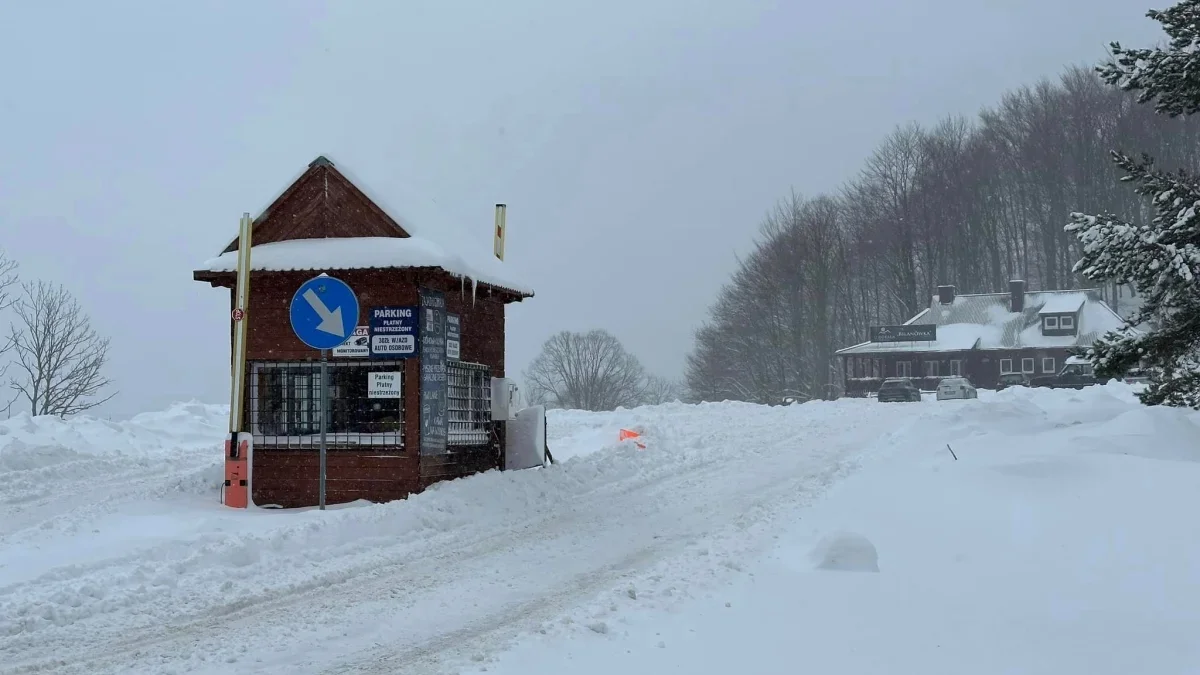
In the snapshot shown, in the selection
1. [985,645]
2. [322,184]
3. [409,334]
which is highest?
[322,184]

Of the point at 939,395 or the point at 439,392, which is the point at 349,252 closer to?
the point at 439,392

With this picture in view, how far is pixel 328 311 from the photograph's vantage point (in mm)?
11508

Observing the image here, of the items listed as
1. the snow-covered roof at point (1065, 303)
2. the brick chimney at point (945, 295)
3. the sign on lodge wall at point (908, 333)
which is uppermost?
the brick chimney at point (945, 295)

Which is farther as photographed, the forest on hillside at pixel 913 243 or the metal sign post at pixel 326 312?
the forest on hillside at pixel 913 243

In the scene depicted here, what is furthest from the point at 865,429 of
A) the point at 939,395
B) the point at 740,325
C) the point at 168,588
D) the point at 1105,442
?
the point at 740,325

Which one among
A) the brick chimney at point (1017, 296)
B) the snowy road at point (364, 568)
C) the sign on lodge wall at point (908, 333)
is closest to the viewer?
the snowy road at point (364, 568)

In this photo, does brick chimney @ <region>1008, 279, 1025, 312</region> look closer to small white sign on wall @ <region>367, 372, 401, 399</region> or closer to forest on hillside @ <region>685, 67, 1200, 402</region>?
forest on hillside @ <region>685, 67, 1200, 402</region>

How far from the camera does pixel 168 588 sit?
26.8ft

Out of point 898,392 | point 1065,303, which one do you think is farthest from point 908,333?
point 898,392

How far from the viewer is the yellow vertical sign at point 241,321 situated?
13.3 metres

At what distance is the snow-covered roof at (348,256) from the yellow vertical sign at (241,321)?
25cm

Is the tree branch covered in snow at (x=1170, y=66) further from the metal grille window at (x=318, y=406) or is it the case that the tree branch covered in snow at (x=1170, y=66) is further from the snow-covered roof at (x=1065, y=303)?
the snow-covered roof at (x=1065, y=303)

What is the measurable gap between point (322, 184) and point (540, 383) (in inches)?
2676

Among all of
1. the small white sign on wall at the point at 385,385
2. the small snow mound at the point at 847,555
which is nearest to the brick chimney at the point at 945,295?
the small white sign on wall at the point at 385,385
